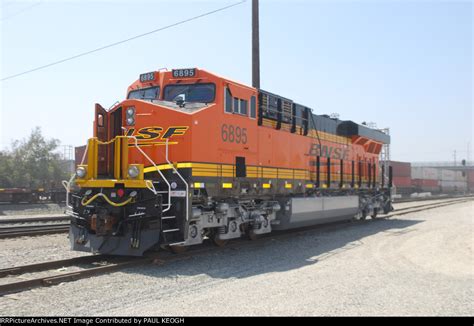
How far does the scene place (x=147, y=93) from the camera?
1015cm

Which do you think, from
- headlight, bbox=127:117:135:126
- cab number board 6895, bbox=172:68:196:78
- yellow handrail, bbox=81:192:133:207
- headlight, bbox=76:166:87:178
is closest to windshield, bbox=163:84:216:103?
cab number board 6895, bbox=172:68:196:78

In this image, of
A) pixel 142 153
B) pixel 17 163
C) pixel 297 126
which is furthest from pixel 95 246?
pixel 17 163

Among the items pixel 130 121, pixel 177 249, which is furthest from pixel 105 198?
pixel 177 249

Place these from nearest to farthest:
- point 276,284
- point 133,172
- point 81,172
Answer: point 276,284 < point 133,172 < point 81,172

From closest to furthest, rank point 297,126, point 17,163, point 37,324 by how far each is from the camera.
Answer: point 37,324 < point 297,126 < point 17,163

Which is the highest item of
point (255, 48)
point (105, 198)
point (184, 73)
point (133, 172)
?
point (255, 48)

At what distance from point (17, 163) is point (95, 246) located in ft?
135

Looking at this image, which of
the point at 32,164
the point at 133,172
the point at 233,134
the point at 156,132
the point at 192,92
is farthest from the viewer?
the point at 32,164

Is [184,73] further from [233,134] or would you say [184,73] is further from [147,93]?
[233,134]

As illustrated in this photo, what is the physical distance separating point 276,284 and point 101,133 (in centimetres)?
480

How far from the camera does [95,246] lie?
8453 mm

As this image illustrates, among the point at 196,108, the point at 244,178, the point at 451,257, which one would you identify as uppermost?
the point at 196,108

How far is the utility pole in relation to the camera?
61.1 feet

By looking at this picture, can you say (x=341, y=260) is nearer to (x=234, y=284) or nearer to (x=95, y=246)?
(x=234, y=284)
